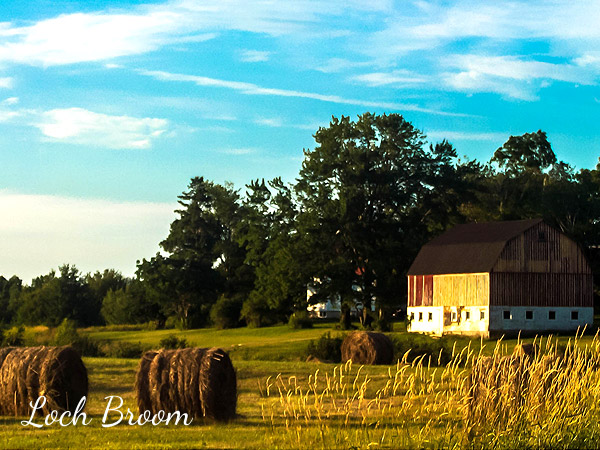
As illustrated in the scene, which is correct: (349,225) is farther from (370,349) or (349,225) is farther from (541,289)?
(370,349)

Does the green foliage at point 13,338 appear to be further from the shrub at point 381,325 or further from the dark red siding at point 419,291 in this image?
the dark red siding at point 419,291

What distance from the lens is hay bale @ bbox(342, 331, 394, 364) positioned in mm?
38812

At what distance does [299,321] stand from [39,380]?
57.9 meters

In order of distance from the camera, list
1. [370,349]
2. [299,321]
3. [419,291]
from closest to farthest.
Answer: [370,349]
[419,291]
[299,321]

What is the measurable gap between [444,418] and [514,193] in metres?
82.9

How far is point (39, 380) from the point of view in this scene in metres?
20.2

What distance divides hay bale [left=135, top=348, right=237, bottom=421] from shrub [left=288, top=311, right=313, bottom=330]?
57.3 meters

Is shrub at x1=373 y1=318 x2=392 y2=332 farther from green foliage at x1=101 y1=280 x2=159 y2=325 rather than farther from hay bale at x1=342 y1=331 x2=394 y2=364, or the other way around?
green foliage at x1=101 y1=280 x2=159 y2=325

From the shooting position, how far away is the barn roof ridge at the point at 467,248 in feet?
219

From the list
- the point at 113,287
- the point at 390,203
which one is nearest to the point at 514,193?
the point at 390,203

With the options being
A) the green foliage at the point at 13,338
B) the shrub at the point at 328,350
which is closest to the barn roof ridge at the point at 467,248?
the shrub at the point at 328,350

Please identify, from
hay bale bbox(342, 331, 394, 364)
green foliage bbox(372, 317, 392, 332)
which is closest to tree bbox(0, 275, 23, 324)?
green foliage bbox(372, 317, 392, 332)

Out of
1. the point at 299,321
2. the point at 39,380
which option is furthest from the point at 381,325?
the point at 39,380

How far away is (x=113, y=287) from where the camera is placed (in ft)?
422
